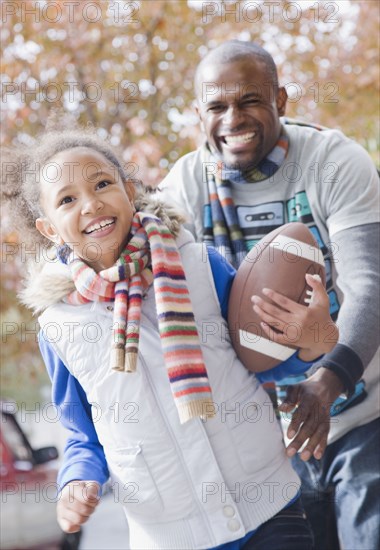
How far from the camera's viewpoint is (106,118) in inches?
255

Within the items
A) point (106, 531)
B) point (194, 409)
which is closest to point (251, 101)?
point (194, 409)

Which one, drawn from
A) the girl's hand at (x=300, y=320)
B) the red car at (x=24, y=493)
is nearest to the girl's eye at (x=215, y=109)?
the girl's hand at (x=300, y=320)

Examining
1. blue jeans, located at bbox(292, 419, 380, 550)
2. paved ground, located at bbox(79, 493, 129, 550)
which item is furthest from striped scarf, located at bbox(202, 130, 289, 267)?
paved ground, located at bbox(79, 493, 129, 550)

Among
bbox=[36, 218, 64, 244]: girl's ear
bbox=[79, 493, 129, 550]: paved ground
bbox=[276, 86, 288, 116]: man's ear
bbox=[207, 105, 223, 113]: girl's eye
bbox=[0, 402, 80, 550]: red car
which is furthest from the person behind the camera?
bbox=[79, 493, 129, 550]: paved ground

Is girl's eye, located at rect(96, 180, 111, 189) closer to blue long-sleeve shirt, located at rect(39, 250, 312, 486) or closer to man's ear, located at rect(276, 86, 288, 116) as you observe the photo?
blue long-sleeve shirt, located at rect(39, 250, 312, 486)

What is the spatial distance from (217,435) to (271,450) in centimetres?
19

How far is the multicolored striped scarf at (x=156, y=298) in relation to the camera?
221 cm

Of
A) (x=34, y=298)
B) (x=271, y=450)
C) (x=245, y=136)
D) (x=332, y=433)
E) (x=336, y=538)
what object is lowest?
(x=336, y=538)

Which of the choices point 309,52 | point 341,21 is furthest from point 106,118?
point 341,21

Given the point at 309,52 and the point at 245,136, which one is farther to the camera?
the point at 309,52

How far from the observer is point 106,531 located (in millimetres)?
8789

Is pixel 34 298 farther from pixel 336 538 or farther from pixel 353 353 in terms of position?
pixel 336 538

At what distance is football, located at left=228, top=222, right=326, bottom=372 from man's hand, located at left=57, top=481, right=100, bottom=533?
1.92 ft

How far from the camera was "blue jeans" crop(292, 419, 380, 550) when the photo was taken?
2.73m
